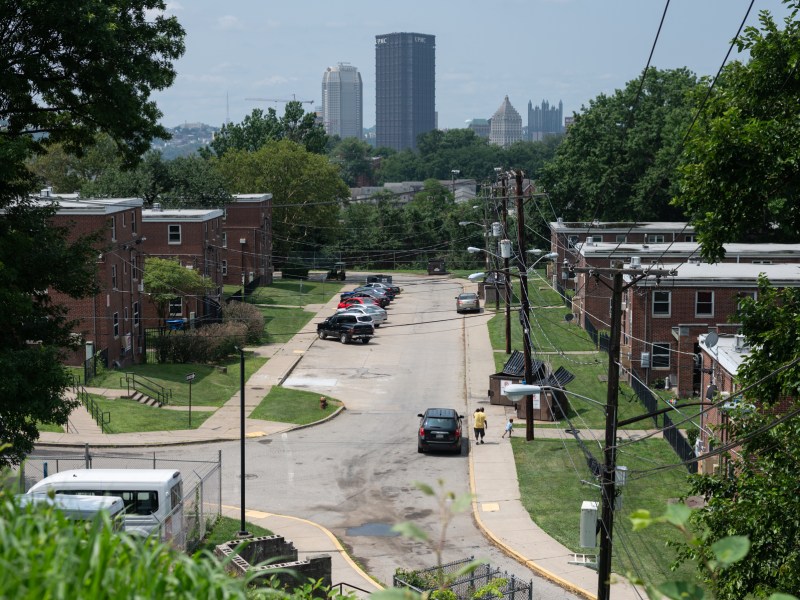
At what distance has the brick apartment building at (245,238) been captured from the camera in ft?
268

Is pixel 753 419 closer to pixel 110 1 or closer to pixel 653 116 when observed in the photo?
pixel 110 1

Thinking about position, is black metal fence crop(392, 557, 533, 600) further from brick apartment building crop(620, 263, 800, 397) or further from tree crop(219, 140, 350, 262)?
tree crop(219, 140, 350, 262)

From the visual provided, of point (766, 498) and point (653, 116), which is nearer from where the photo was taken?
point (766, 498)

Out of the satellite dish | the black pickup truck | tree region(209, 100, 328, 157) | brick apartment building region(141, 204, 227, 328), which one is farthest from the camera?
tree region(209, 100, 328, 157)

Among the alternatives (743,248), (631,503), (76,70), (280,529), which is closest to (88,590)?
(76,70)

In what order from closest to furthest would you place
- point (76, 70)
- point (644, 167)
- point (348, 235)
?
point (76, 70), point (644, 167), point (348, 235)

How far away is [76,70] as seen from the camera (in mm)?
23250

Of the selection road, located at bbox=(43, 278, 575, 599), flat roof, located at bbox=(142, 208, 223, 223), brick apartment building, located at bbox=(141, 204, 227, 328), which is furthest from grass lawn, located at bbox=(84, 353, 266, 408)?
flat roof, located at bbox=(142, 208, 223, 223)

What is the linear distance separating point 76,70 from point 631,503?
18235 millimetres

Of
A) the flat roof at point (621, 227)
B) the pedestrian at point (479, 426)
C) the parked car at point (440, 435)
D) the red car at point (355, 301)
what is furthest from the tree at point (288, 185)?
the parked car at point (440, 435)

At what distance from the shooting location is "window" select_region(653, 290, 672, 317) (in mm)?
46156

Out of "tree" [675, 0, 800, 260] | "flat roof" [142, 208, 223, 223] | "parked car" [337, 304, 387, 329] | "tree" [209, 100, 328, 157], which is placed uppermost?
"tree" [209, 100, 328, 157]

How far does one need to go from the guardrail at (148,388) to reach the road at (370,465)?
6363 millimetres

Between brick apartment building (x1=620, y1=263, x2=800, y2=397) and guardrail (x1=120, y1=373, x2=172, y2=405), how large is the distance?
19.5 metres
